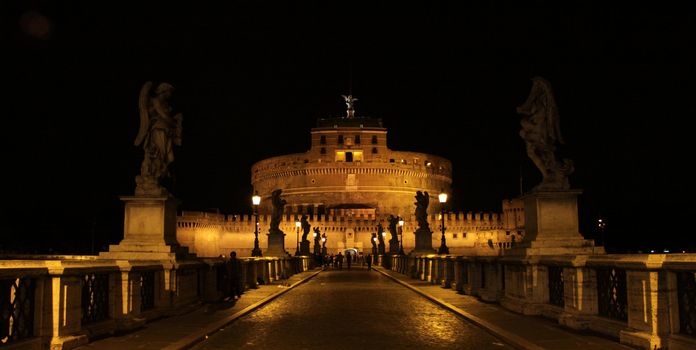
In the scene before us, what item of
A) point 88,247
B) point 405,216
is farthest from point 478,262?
point 405,216

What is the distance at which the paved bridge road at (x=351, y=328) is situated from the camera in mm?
10133

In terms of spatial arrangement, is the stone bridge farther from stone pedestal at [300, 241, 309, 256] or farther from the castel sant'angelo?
the castel sant'angelo

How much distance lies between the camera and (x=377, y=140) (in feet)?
408

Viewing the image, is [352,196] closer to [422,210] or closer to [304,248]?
[304,248]

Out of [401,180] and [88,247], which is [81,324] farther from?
[401,180]

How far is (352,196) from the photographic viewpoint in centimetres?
12025

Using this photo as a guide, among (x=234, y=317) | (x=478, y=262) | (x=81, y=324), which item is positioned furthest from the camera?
(x=478, y=262)

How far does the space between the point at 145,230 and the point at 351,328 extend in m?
4.55

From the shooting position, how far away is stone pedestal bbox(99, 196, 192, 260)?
45.1ft

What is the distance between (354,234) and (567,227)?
88095 mm

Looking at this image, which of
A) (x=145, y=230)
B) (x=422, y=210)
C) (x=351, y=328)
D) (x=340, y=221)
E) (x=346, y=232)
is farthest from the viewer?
(x=340, y=221)

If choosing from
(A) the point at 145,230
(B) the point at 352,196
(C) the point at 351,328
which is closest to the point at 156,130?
(A) the point at 145,230

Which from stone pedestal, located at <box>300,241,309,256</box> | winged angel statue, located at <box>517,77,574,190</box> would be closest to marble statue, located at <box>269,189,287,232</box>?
stone pedestal, located at <box>300,241,309,256</box>

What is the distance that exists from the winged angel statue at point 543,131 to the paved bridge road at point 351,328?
3.38 m
